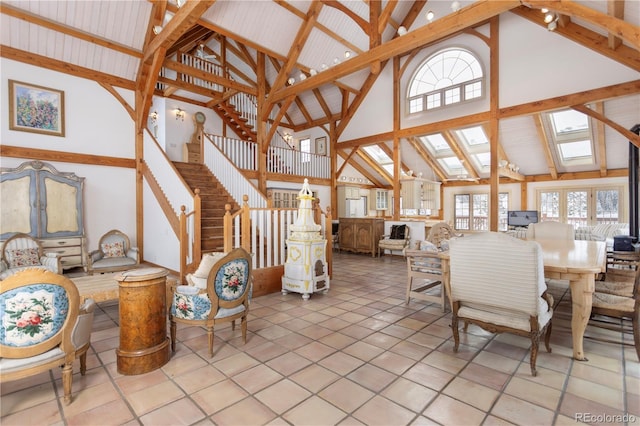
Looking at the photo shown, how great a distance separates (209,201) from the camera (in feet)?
21.7

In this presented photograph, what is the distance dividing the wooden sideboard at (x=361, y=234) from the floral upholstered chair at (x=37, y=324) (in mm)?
7193

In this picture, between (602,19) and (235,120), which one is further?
(235,120)

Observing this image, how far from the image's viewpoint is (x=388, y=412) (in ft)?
6.45

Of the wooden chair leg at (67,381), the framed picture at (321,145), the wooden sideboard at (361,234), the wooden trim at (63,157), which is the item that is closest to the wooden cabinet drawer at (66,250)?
the wooden trim at (63,157)

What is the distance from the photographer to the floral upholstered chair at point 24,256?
4.75m

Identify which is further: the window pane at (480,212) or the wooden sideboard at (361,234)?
the window pane at (480,212)

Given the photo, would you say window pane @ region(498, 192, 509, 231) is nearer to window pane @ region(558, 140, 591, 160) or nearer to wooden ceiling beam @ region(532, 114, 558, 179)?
wooden ceiling beam @ region(532, 114, 558, 179)

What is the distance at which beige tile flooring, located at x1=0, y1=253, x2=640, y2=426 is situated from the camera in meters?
1.94

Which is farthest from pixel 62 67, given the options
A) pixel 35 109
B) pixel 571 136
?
pixel 571 136

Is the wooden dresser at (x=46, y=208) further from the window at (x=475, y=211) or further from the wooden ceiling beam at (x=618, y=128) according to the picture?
the window at (x=475, y=211)

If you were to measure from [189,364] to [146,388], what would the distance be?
394 millimetres

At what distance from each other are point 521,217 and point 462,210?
2397mm

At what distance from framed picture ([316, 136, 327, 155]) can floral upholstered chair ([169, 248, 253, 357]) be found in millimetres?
8684

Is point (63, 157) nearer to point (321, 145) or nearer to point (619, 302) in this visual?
point (321, 145)
